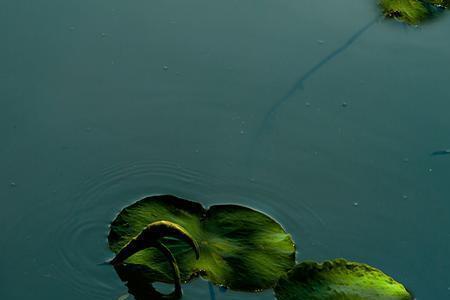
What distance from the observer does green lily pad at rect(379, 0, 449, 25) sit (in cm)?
262

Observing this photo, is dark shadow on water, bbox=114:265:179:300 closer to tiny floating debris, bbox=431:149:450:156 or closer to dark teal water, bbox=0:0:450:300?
dark teal water, bbox=0:0:450:300

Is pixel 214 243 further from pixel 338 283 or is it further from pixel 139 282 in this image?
pixel 338 283

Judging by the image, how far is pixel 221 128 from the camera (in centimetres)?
215

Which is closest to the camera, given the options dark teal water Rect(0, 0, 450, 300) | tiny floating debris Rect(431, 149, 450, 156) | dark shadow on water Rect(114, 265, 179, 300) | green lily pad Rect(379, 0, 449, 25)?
dark shadow on water Rect(114, 265, 179, 300)

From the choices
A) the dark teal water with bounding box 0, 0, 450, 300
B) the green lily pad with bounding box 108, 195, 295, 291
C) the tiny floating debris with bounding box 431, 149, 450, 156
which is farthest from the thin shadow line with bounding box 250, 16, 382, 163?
the tiny floating debris with bounding box 431, 149, 450, 156

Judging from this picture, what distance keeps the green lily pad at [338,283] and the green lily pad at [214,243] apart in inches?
1.3

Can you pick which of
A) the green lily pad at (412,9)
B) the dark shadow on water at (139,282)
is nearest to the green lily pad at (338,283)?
the dark shadow on water at (139,282)

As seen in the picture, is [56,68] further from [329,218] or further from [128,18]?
[329,218]

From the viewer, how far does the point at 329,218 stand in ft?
6.40

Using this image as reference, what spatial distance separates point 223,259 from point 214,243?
0.17 ft

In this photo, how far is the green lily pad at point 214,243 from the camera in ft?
5.71

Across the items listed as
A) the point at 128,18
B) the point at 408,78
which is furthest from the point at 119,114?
the point at 408,78

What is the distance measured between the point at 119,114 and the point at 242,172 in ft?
1.29

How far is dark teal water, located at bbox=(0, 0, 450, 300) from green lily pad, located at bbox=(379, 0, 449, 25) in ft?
0.17
